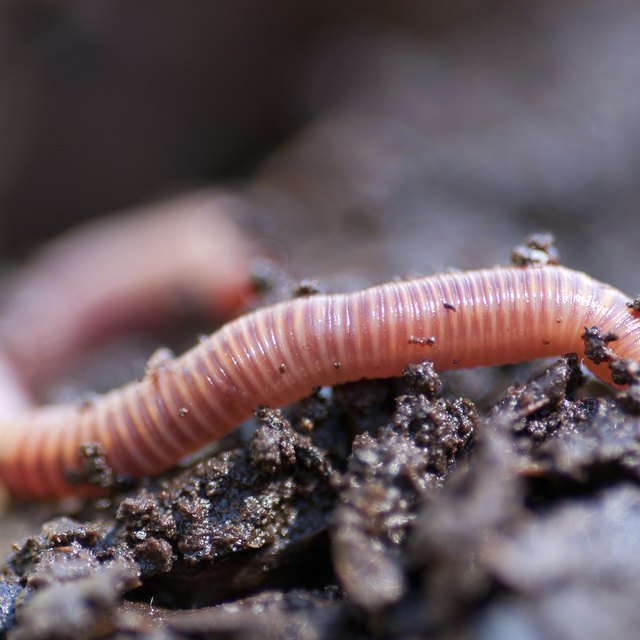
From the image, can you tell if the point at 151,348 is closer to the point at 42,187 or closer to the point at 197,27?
the point at 42,187

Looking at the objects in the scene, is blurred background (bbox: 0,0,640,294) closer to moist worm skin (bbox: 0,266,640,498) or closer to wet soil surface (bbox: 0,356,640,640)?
moist worm skin (bbox: 0,266,640,498)

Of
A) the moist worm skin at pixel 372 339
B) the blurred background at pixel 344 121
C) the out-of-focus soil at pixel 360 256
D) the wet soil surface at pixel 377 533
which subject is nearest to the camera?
the wet soil surface at pixel 377 533

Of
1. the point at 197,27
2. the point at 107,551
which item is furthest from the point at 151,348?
the point at 197,27

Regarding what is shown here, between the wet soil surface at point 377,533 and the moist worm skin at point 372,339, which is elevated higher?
the moist worm skin at point 372,339

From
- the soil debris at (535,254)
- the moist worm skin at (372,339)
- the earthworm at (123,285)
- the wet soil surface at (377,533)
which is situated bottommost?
the wet soil surface at (377,533)

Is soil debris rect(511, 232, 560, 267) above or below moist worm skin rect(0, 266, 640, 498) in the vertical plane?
above

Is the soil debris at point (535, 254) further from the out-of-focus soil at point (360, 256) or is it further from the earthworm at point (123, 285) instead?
the earthworm at point (123, 285)

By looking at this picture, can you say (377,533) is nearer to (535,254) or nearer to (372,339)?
(372,339)

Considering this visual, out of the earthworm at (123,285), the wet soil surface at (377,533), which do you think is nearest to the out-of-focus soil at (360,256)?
the wet soil surface at (377,533)

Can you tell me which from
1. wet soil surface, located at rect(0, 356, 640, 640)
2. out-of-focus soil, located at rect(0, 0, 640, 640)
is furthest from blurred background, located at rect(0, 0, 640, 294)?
wet soil surface, located at rect(0, 356, 640, 640)
